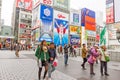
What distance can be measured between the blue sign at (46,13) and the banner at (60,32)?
381cm

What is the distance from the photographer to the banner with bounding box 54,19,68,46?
2579 inches

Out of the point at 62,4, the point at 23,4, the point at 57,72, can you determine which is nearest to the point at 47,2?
the point at 62,4

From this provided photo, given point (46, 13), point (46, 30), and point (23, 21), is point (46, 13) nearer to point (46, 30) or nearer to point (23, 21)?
point (46, 30)

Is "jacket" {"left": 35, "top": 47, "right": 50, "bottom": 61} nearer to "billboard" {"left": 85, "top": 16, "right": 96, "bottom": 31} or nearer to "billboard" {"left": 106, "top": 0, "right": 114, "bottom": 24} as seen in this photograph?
"billboard" {"left": 106, "top": 0, "right": 114, "bottom": 24}

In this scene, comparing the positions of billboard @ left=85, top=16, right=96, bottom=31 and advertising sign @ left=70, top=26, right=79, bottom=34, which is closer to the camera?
advertising sign @ left=70, top=26, right=79, bottom=34

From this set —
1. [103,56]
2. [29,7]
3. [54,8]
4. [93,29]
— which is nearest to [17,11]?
[29,7]

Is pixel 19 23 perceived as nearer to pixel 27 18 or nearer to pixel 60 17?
pixel 27 18

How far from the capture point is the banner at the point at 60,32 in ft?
215

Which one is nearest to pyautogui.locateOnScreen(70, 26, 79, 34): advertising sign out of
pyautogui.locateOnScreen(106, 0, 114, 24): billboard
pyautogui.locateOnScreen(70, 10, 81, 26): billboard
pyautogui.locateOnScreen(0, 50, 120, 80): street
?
pyautogui.locateOnScreen(70, 10, 81, 26): billboard

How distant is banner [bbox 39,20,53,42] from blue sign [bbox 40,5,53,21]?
1.28 m

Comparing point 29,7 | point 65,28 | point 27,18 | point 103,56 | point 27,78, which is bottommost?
point 27,78

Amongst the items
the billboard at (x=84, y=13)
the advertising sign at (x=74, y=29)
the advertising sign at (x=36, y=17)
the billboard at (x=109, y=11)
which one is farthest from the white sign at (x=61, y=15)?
the billboard at (x=109, y=11)

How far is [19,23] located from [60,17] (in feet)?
67.5

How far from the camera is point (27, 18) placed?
271ft
